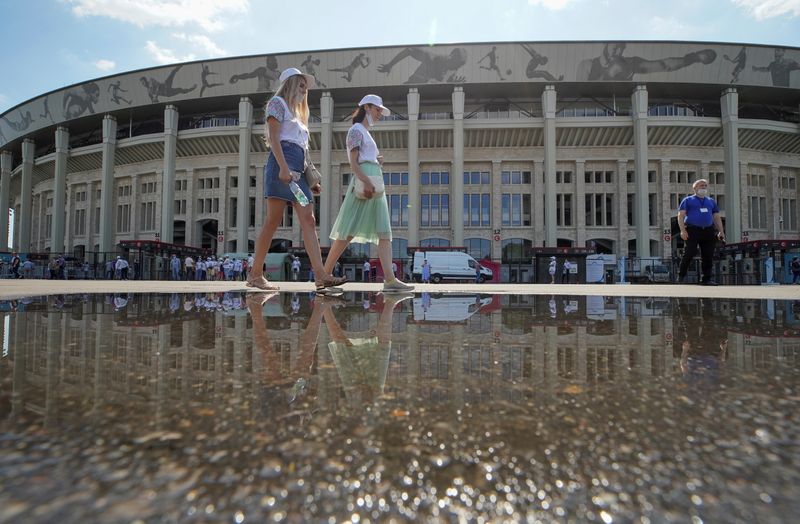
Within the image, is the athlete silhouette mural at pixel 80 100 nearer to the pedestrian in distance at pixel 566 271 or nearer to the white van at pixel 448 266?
the white van at pixel 448 266

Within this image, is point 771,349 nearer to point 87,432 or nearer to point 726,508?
point 726,508

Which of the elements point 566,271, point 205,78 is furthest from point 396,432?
point 205,78

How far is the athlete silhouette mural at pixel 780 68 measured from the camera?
27516mm

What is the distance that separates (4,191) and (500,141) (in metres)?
42.8

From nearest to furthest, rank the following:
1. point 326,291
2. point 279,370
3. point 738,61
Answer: point 279,370, point 326,291, point 738,61

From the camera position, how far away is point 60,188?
33.8 metres

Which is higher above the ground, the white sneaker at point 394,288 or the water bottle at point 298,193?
the water bottle at point 298,193

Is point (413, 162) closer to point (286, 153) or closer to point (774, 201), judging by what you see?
point (774, 201)

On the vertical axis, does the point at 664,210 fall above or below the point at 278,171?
above

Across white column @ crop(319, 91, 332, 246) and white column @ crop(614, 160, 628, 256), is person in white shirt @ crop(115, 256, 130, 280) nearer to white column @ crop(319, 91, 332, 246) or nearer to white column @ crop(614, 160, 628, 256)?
white column @ crop(319, 91, 332, 246)

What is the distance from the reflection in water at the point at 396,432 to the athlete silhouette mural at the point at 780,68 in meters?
36.4

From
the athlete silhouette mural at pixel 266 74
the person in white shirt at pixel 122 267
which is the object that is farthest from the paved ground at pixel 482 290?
the athlete silhouette mural at pixel 266 74

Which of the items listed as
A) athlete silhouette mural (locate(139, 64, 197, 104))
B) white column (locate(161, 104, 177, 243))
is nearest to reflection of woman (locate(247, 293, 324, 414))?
white column (locate(161, 104, 177, 243))

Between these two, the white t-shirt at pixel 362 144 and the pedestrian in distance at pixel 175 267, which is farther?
the pedestrian in distance at pixel 175 267
